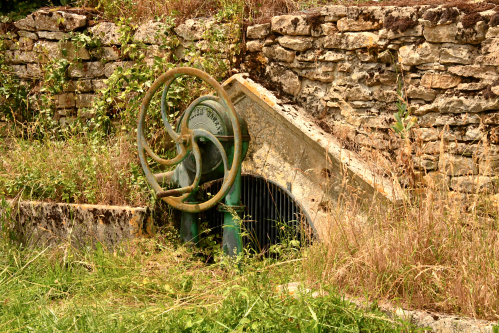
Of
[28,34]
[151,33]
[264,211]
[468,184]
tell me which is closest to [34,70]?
[28,34]

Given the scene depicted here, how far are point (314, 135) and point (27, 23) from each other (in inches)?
159

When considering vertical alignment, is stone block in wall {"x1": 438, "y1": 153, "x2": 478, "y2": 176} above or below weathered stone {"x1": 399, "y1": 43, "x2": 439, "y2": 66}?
below

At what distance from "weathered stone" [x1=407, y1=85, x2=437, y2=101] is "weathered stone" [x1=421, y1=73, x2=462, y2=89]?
0.13 feet

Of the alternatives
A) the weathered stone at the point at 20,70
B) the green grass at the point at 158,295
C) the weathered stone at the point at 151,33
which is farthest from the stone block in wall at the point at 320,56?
the weathered stone at the point at 20,70

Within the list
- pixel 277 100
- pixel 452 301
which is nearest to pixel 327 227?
pixel 452 301

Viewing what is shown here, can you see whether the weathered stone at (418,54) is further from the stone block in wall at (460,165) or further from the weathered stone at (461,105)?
the stone block in wall at (460,165)

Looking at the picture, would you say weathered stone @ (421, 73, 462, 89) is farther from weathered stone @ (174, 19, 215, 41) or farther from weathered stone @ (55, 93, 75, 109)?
weathered stone @ (55, 93, 75, 109)

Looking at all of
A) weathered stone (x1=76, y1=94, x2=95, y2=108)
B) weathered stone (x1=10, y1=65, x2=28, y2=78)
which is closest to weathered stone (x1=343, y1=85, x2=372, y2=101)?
weathered stone (x1=76, y1=94, x2=95, y2=108)

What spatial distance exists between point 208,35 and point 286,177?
165 cm

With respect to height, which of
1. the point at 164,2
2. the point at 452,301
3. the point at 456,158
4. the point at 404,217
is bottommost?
the point at 452,301

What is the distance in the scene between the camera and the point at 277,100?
459cm

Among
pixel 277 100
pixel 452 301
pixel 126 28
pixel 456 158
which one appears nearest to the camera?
pixel 452 301

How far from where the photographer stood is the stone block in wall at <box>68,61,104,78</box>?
19.3 ft

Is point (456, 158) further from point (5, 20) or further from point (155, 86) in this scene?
point (5, 20)
